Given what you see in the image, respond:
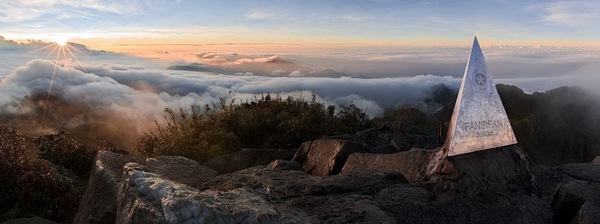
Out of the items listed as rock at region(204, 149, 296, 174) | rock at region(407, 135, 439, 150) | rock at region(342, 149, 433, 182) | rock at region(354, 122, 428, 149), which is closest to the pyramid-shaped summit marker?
rock at region(342, 149, 433, 182)

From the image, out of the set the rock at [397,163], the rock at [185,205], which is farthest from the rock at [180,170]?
the rock at [397,163]

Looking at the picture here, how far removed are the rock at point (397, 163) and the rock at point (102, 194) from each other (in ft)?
10.8

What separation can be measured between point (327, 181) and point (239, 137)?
6.47 metres

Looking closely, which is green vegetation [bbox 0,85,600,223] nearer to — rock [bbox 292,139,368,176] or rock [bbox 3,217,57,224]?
rock [bbox 3,217,57,224]

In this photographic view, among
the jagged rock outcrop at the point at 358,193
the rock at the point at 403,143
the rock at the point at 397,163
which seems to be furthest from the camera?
the rock at the point at 403,143

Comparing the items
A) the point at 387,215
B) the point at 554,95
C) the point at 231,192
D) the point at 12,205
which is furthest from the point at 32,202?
the point at 554,95

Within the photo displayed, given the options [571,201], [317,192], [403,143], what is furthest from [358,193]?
[403,143]

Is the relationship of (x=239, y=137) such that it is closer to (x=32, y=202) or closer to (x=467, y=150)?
(x=32, y=202)

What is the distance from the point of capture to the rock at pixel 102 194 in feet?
22.4

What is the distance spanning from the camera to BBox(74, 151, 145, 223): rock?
22.4ft

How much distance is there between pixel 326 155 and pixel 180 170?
2.34 metres

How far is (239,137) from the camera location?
12.5 m

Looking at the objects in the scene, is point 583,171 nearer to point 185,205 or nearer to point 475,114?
point 475,114

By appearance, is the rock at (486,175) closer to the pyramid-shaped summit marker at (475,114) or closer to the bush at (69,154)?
the pyramid-shaped summit marker at (475,114)
